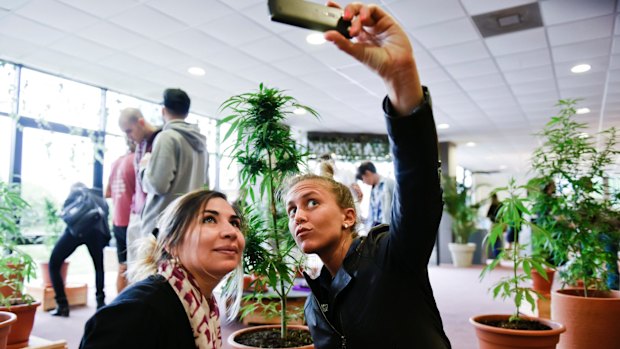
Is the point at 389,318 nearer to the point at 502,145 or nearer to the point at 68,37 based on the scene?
the point at 68,37

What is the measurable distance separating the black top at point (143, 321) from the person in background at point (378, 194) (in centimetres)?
316

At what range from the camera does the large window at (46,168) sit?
16.3 feet

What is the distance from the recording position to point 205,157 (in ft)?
8.78

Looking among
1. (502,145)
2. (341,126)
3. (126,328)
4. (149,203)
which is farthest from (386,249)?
(502,145)

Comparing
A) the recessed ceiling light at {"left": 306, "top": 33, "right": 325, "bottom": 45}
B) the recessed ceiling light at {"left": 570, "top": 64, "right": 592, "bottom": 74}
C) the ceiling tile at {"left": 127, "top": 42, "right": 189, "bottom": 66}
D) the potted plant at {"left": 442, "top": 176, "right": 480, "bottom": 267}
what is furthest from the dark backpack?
the potted plant at {"left": 442, "top": 176, "right": 480, "bottom": 267}

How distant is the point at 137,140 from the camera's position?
2744 mm

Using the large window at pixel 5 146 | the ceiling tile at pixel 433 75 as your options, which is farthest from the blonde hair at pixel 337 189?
the large window at pixel 5 146

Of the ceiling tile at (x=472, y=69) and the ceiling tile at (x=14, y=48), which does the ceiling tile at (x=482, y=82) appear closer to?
the ceiling tile at (x=472, y=69)

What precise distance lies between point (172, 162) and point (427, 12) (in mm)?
2597

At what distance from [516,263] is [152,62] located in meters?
4.34

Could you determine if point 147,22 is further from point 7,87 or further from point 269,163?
point 269,163

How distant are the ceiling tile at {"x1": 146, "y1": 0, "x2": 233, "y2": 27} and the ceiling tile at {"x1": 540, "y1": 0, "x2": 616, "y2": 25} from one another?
107 inches

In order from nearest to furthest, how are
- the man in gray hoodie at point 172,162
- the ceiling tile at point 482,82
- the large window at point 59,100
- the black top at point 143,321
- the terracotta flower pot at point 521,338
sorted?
the black top at point 143,321, the terracotta flower pot at point 521,338, the man in gray hoodie at point 172,162, the large window at point 59,100, the ceiling tile at point 482,82

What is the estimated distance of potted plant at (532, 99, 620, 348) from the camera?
253 cm
